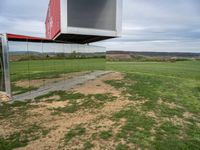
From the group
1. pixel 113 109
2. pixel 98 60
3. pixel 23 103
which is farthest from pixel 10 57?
pixel 98 60

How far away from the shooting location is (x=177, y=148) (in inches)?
166

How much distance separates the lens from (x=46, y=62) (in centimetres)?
1154

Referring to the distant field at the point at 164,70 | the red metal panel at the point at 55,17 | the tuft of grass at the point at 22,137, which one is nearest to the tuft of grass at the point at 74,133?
the tuft of grass at the point at 22,137

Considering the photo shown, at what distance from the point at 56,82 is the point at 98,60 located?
6.95 metres

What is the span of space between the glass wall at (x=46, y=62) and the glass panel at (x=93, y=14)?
1.75 metres

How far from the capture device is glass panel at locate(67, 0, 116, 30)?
401 inches

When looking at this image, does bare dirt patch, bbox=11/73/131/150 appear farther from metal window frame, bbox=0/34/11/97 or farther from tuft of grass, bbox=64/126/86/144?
metal window frame, bbox=0/34/11/97

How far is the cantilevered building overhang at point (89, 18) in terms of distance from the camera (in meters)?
9.82

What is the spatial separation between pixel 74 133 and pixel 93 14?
24.6ft

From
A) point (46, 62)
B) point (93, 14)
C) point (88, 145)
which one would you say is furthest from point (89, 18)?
point (88, 145)

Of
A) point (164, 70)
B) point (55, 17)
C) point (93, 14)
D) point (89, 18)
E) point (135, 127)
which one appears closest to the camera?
point (135, 127)

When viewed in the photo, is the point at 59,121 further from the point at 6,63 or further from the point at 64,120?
the point at 6,63

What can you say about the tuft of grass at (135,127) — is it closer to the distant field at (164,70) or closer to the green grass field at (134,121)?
the green grass field at (134,121)

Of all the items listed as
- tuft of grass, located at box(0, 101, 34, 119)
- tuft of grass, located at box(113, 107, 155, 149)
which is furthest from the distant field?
tuft of grass, located at box(0, 101, 34, 119)
